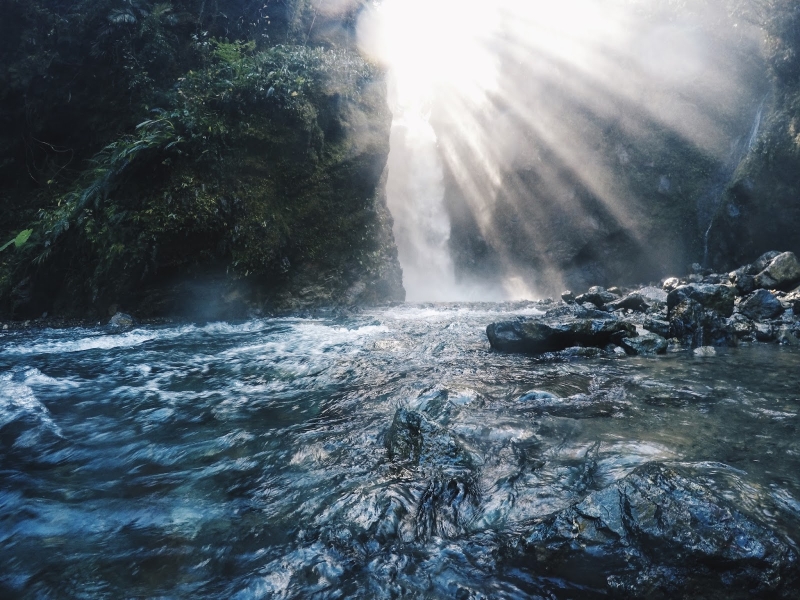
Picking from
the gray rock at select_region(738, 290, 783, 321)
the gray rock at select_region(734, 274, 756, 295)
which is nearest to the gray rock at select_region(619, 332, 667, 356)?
the gray rock at select_region(738, 290, 783, 321)

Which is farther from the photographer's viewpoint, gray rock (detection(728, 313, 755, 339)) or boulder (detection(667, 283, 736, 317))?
boulder (detection(667, 283, 736, 317))

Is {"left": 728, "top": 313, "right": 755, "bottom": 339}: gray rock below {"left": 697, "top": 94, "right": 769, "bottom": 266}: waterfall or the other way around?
below

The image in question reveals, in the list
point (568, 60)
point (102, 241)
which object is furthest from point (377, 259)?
point (568, 60)

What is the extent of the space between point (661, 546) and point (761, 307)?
25.5 ft

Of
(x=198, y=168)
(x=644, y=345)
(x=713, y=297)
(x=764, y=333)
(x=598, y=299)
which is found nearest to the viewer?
(x=644, y=345)

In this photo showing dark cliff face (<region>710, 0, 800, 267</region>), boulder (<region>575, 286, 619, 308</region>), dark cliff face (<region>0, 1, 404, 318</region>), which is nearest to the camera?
dark cliff face (<region>0, 1, 404, 318</region>)

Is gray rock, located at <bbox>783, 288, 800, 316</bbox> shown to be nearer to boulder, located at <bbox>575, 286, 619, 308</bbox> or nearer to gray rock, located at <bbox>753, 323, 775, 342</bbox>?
gray rock, located at <bbox>753, 323, 775, 342</bbox>

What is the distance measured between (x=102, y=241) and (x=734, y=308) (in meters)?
12.6

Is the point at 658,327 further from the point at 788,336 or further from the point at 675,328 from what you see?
the point at 788,336

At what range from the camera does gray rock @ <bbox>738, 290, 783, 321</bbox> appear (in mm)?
7336

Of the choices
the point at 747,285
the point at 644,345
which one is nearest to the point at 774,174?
the point at 747,285

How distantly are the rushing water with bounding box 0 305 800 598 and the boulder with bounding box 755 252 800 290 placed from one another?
521cm

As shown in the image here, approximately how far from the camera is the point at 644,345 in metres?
5.56

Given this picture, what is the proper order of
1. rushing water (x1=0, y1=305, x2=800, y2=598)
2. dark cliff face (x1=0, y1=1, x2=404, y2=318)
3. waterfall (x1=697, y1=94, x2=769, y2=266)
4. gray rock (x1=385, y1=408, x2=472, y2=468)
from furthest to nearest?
waterfall (x1=697, y1=94, x2=769, y2=266)
dark cliff face (x1=0, y1=1, x2=404, y2=318)
gray rock (x1=385, y1=408, x2=472, y2=468)
rushing water (x1=0, y1=305, x2=800, y2=598)
